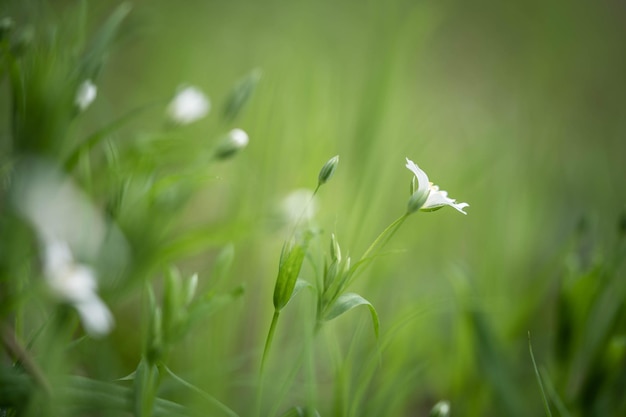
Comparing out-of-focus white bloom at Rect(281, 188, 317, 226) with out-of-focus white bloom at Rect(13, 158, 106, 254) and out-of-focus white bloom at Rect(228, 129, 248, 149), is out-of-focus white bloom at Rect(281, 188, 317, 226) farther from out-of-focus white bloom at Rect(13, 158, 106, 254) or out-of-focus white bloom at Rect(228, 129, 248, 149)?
out-of-focus white bloom at Rect(13, 158, 106, 254)

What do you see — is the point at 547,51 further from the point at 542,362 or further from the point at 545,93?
the point at 542,362

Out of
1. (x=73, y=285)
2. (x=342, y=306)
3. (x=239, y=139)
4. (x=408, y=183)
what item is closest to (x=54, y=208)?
(x=73, y=285)

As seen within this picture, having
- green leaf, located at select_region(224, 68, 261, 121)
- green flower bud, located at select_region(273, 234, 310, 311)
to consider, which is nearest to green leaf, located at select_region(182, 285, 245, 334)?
green flower bud, located at select_region(273, 234, 310, 311)

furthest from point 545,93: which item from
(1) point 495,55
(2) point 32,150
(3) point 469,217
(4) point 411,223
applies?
(2) point 32,150

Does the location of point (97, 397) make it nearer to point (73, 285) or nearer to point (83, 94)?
point (73, 285)

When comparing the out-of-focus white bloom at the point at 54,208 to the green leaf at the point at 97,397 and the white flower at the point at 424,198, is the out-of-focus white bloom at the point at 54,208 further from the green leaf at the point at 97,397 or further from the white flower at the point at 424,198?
the white flower at the point at 424,198
